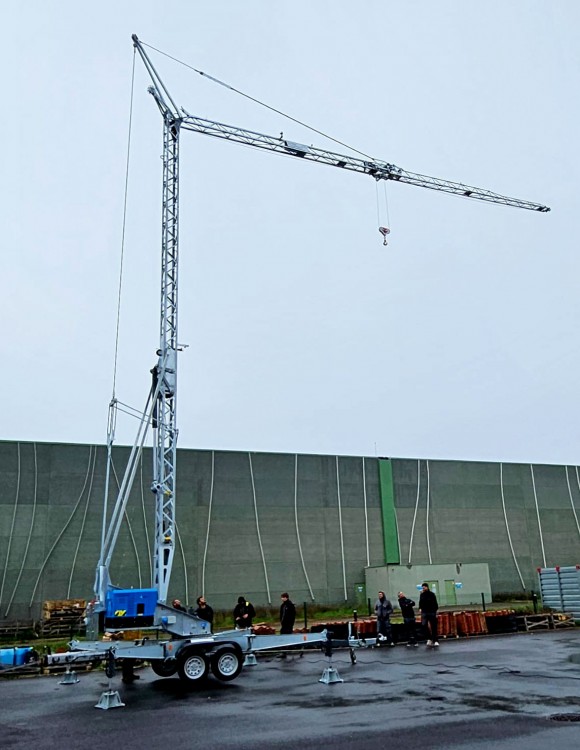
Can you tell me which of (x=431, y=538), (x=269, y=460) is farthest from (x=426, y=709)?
(x=431, y=538)

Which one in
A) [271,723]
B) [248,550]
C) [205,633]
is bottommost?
[271,723]

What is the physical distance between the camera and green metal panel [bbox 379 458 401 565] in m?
37.3

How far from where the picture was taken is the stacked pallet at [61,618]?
1078 inches

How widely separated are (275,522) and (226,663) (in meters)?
19.5

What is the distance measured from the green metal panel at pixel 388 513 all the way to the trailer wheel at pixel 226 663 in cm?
2200

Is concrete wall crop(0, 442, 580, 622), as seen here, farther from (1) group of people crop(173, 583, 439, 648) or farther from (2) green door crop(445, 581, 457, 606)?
(1) group of people crop(173, 583, 439, 648)

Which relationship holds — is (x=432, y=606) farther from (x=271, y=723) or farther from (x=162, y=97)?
(x=162, y=97)

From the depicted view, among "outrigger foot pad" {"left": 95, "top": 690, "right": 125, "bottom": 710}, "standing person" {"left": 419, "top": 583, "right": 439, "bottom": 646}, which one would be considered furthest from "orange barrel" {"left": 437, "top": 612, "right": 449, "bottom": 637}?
"outrigger foot pad" {"left": 95, "top": 690, "right": 125, "bottom": 710}

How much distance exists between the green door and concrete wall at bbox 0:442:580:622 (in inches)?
143

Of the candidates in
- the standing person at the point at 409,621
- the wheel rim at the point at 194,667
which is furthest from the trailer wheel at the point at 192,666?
the standing person at the point at 409,621

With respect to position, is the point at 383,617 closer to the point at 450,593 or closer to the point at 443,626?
the point at 443,626

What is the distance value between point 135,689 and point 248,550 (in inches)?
757

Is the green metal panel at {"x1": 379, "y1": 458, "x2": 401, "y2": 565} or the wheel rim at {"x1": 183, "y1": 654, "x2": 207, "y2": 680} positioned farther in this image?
the green metal panel at {"x1": 379, "y1": 458, "x2": 401, "y2": 565}

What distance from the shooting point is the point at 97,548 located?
1252 inches
